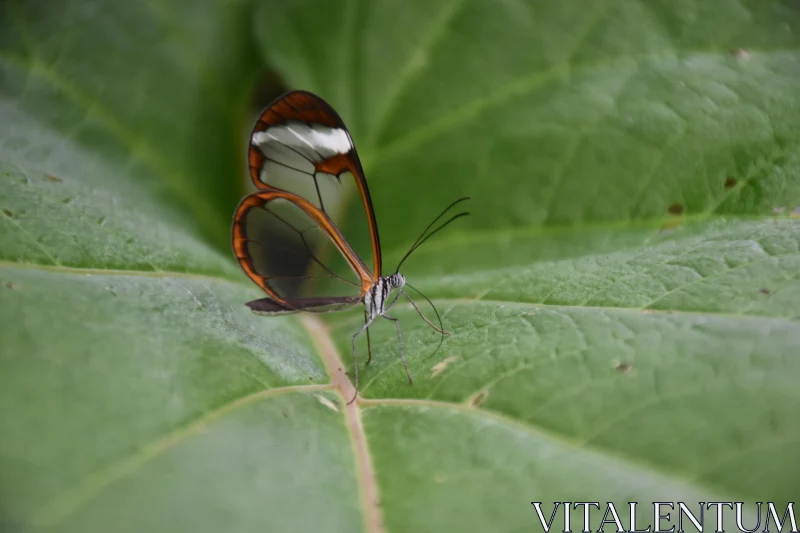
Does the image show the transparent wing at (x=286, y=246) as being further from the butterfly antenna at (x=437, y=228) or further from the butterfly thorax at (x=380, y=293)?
the butterfly antenna at (x=437, y=228)

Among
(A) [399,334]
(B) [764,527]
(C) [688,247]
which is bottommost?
(B) [764,527]

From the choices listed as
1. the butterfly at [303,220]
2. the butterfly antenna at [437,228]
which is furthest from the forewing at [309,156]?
the butterfly antenna at [437,228]

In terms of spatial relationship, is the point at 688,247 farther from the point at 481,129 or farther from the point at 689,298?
the point at 481,129

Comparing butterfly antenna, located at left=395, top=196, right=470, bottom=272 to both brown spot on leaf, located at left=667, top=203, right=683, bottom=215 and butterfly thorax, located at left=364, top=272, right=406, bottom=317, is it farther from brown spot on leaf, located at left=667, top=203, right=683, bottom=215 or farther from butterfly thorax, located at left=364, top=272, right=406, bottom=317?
brown spot on leaf, located at left=667, top=203, right=683, bottom=215

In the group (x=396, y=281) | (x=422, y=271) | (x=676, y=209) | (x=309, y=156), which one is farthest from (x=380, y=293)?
(x=676, y=209)

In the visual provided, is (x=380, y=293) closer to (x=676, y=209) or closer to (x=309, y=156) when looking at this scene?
(x=309, y=156)

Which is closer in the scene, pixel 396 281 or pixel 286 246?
pixel 396 281

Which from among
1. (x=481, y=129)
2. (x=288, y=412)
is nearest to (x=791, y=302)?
(x=288, y=412)
